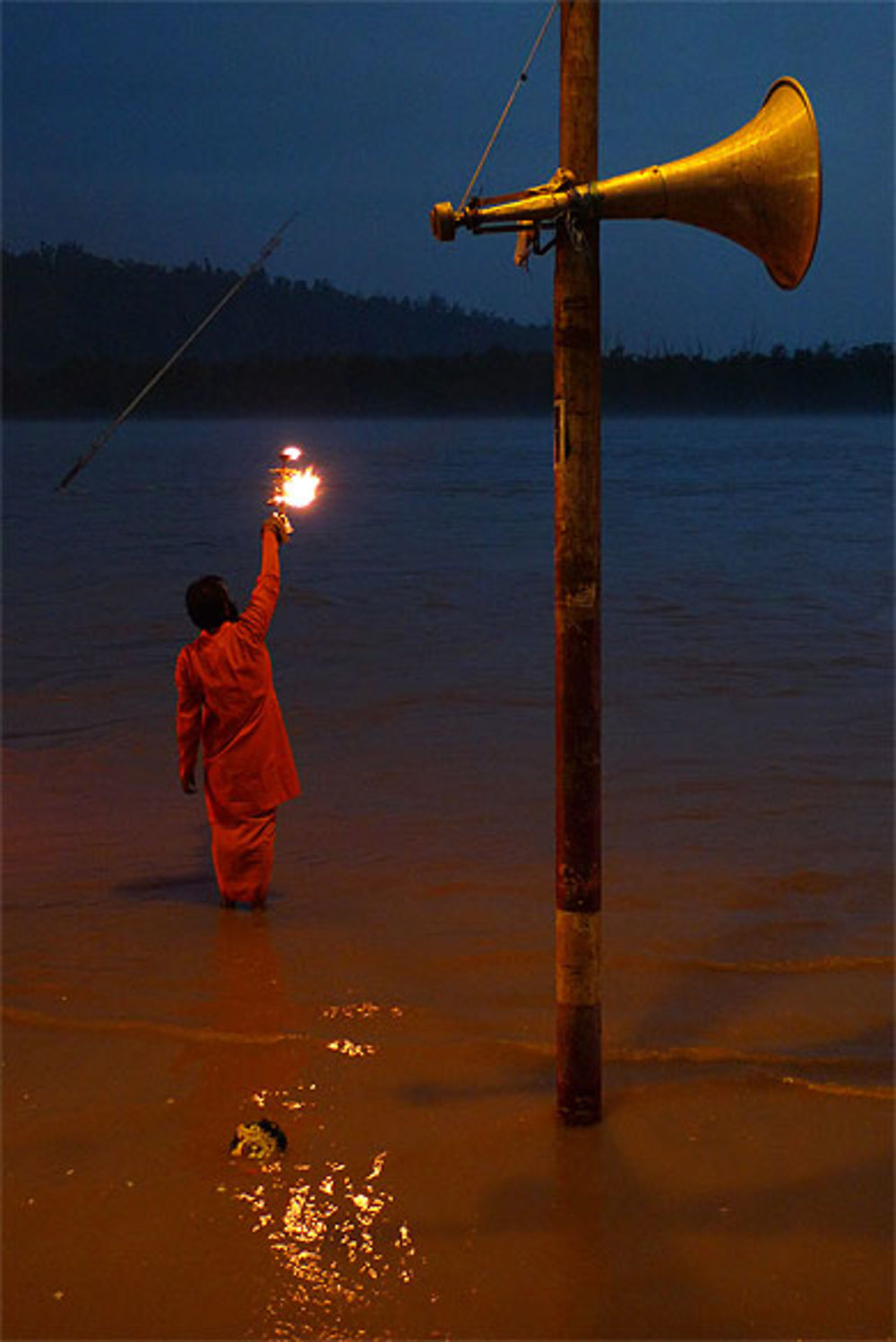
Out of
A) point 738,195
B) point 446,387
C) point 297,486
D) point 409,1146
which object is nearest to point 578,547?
point 738,195

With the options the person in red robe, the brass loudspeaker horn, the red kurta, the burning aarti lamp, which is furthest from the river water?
the brass loudspeaker horn

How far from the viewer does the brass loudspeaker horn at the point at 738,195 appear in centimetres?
321

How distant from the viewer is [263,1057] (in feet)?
14.3

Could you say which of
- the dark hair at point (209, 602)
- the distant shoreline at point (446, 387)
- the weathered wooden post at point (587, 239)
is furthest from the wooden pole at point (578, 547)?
the distant shoreline at point (446, 387)

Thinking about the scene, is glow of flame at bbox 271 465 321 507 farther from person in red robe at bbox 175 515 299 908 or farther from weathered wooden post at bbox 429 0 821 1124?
weathered wooden post at bbox 429 0 821 1124

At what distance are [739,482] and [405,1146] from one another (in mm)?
30163

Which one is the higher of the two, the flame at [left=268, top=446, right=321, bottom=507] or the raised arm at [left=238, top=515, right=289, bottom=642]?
the flame at [left=268, top=446, right=321, bottom=507]

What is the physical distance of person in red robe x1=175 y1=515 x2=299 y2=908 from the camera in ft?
17.4

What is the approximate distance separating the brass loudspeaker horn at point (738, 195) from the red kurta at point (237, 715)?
2.15 meters

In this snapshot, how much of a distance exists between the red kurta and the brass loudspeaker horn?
2154mm

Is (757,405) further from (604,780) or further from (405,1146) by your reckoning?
(405,1146)

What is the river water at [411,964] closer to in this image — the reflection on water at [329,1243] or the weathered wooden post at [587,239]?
the reflection on water at [329,1243]

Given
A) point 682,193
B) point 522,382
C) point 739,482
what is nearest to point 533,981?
point 682,193

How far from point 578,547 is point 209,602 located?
2.18 metres
